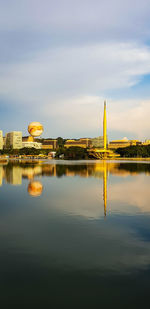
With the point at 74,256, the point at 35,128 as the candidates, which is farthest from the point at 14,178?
the point at 35,128

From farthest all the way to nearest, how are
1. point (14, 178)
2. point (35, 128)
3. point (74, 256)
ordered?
point (35, 128), point (14, 178), point (74, 256)

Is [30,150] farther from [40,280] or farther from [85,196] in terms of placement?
[40,280]

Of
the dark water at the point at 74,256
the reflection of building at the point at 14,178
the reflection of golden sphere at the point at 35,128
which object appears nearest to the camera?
the dark water at the point at 74,256

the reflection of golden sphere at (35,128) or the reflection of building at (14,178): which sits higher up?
the reflection of golden sphere at (35,128)

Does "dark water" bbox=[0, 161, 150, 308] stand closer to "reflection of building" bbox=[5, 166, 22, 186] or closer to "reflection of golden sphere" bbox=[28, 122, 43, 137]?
"reflection of building" bbox=[5, 166, 22, 186]

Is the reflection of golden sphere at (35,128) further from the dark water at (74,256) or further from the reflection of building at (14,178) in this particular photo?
the dark water at (74,256)

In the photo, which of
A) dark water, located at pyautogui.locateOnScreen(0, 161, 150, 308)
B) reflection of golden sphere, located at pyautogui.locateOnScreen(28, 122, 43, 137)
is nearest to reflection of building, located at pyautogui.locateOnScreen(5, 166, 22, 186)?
dark water, located at pyautogui.locateOnScreen(0, 161, 150, 308)

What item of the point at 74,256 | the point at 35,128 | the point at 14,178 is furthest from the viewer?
the point at 35,128

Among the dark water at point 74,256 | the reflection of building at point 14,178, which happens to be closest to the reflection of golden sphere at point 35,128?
the reflection of building at point 14,178

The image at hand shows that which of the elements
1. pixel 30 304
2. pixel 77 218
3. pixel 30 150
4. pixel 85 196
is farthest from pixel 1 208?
pixel 30 150

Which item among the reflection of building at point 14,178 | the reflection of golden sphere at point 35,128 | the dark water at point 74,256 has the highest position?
the reflection of golden sphere at point 35,128

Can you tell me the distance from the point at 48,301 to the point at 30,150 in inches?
5095

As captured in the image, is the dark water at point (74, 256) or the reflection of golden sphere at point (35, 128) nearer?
the dark water at point (74, 256)

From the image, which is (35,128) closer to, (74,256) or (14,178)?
(14,178)
